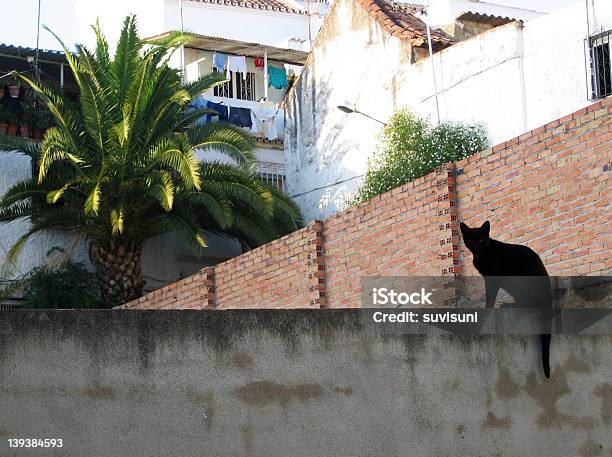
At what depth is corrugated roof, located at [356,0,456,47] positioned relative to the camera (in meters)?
20.6

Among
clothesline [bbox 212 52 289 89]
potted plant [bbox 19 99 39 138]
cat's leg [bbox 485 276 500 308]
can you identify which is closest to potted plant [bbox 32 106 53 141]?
potted plant [bbox 19 99 39 138]

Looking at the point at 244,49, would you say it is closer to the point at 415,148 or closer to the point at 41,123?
the point at 41,123

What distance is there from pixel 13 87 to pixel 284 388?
1694 cm

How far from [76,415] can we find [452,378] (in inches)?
91.4

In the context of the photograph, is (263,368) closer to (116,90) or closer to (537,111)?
(537,111)

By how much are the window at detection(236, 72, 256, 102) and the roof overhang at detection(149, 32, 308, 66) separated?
18.3 inches

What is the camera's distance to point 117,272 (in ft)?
66.8

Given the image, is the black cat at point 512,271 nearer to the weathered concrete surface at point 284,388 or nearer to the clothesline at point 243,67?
the weathered concrete surface at point 284,388

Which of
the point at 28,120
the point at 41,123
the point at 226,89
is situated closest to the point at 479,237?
the point at 41,123

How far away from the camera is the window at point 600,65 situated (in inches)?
674

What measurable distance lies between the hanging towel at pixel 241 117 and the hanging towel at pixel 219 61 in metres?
1.17

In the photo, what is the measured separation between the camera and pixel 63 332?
22.5ft

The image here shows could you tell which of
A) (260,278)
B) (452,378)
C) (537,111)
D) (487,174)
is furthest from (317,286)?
(452,378)

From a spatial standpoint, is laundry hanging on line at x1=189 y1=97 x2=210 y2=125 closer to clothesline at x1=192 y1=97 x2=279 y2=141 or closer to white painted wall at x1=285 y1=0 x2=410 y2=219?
clothesline at x1=192 y1=97 x2=279 y2=141
